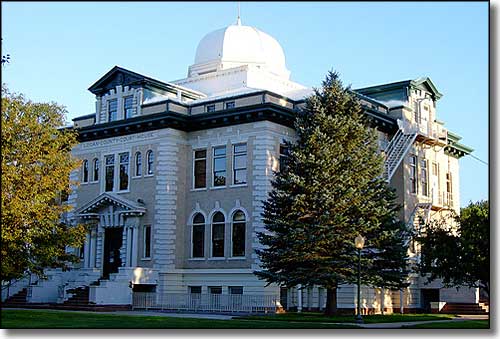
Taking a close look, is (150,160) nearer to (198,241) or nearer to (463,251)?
(198,241)

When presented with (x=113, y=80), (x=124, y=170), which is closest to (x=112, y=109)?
(x=113, y=80)

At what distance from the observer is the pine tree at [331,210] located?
97.3ft

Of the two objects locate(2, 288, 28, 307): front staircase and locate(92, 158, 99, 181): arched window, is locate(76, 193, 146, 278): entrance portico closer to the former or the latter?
locate(92, 158, 99, 181): arched window

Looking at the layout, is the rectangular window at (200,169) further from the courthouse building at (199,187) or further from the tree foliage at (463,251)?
the tree foliage at (463,251)

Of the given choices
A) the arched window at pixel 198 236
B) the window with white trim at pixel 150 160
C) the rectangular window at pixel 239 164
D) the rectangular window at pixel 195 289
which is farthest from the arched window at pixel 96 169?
the rectangular window at pixel 239 164

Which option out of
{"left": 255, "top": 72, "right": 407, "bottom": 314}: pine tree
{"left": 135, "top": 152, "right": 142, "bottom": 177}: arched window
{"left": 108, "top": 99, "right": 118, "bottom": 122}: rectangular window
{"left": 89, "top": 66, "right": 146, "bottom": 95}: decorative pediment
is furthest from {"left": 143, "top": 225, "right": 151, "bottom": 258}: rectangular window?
{"left": 255, "top": 72, "right": 407, "bottom": 314}: pine tree

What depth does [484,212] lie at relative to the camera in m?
27.1

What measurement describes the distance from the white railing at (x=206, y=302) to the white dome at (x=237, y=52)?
14.4m

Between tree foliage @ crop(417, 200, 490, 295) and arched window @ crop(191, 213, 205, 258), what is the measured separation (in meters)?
11.8

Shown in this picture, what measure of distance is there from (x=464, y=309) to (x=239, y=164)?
39.6ft

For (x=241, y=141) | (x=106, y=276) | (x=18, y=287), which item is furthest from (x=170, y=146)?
(x=18, y=287)

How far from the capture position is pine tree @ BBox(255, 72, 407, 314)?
2967 centimetres

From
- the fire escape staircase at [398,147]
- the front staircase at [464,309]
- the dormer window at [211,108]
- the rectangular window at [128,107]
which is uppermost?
the rectangular window at [128,107]

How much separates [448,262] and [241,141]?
1223cm
